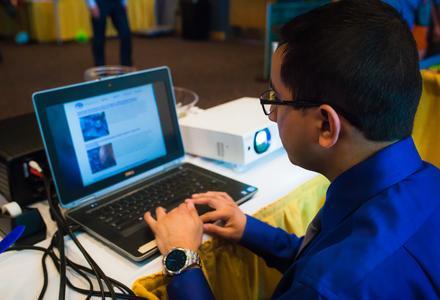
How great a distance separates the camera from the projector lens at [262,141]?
3.57 ft

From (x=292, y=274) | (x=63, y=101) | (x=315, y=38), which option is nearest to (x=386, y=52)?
(x=315, y=38)

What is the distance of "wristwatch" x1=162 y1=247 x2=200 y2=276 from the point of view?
28.0 inches

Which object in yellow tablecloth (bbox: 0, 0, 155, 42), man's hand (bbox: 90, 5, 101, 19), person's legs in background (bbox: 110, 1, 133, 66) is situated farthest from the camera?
yellow tablecloth (bbox: 0, 0, 155, 42)

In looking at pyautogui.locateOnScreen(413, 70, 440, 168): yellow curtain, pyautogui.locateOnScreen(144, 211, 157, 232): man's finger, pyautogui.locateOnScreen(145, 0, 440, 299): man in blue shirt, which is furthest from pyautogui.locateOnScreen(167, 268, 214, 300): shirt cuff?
pyautogui.locateOnScreen(413, 70, 440, 168): yellow curtain

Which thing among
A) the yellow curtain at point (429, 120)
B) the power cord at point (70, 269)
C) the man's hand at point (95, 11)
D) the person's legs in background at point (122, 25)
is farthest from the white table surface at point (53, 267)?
the person's legs in background at point (122, 25)

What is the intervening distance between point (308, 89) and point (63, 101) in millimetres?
521

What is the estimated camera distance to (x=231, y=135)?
3.47 ft

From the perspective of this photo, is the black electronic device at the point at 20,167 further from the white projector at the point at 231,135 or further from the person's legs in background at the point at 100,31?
the person's legs in background at the point at 100,31

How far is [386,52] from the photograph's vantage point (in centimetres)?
56

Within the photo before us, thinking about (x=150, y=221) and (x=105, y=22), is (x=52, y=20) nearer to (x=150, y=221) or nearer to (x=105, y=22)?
(x=105, y=22)

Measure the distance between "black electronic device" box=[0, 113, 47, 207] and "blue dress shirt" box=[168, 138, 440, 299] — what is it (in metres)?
0.45

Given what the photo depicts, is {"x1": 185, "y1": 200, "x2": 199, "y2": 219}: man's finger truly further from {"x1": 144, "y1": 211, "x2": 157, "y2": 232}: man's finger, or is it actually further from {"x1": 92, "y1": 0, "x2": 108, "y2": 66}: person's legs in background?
{"x1": 92, "y1": 0, "x2": 108, "y2": 66}: person's legs in background

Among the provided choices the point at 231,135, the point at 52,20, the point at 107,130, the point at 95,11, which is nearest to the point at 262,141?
the point at 231,135

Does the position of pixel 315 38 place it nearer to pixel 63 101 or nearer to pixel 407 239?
pixel 407 239
